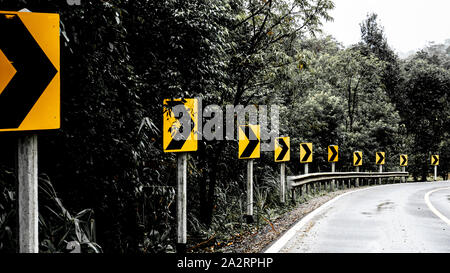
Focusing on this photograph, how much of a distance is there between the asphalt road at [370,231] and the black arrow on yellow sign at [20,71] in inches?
160

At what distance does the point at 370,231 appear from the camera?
22.5 ft

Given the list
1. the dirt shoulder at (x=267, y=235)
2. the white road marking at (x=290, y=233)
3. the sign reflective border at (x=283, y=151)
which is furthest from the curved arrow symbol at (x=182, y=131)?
the sign reflective border at (x=283, y=151)

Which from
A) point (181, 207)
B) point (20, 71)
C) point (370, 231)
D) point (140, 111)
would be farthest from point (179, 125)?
point (370, 231)

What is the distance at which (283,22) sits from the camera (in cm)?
865

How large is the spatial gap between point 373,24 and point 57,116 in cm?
3745

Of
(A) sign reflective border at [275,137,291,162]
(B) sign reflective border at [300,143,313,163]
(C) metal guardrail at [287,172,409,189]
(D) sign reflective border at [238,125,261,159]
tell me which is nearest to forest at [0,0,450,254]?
(D) sign reflective border at [238,125,261,159]

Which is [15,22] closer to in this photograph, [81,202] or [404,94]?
[81,202]

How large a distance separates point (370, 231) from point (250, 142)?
9.57 ft

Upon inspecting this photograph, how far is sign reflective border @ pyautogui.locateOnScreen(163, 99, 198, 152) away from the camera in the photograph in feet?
16.6

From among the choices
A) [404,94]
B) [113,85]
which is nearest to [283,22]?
[113,85]

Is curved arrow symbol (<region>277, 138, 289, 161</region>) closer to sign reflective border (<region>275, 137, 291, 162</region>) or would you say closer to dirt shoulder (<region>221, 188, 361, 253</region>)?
sign reflective border (<region>275, 137, 291, 162</region>)

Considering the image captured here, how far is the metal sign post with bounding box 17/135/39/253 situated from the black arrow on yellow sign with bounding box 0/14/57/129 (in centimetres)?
16

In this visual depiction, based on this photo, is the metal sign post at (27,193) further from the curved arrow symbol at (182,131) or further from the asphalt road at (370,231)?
the asphalt road at (370,231)

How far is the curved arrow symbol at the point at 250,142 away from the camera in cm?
817
